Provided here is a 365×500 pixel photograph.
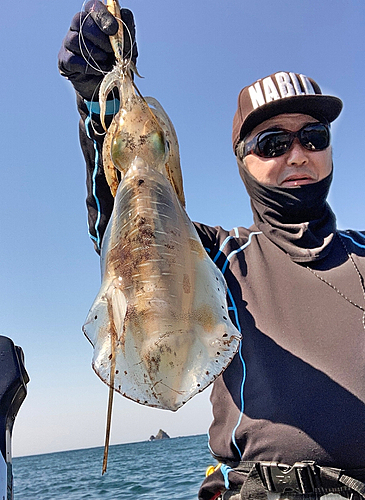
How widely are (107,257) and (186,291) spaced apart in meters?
0.31

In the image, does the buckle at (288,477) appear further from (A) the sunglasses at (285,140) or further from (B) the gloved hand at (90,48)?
(B) the gloved hand at (90,48)

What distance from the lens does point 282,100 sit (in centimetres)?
293

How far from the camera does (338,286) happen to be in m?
2.62

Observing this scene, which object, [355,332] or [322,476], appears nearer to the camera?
[322,476]

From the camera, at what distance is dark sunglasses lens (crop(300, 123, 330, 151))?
9.70 ft

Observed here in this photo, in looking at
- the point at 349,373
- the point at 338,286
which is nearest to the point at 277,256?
the point at 338,286

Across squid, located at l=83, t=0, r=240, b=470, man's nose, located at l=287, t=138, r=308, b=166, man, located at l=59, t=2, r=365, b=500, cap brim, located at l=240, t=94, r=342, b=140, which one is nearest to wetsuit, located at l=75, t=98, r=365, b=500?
man, located at l=59, t=2, r=365, b=500

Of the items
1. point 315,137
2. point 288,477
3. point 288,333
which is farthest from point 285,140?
point 288,477

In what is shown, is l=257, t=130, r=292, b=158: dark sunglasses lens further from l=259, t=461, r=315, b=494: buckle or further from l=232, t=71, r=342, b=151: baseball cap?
l=259, t=461, r=315, b=494: buckle

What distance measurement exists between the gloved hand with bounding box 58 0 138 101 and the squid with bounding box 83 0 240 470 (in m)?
Result: 0.96

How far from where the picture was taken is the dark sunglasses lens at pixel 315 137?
2955mm

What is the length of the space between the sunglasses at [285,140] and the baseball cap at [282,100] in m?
0.11

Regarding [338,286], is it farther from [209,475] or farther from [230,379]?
[209,475]

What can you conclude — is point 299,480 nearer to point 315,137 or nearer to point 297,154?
point 297,154
